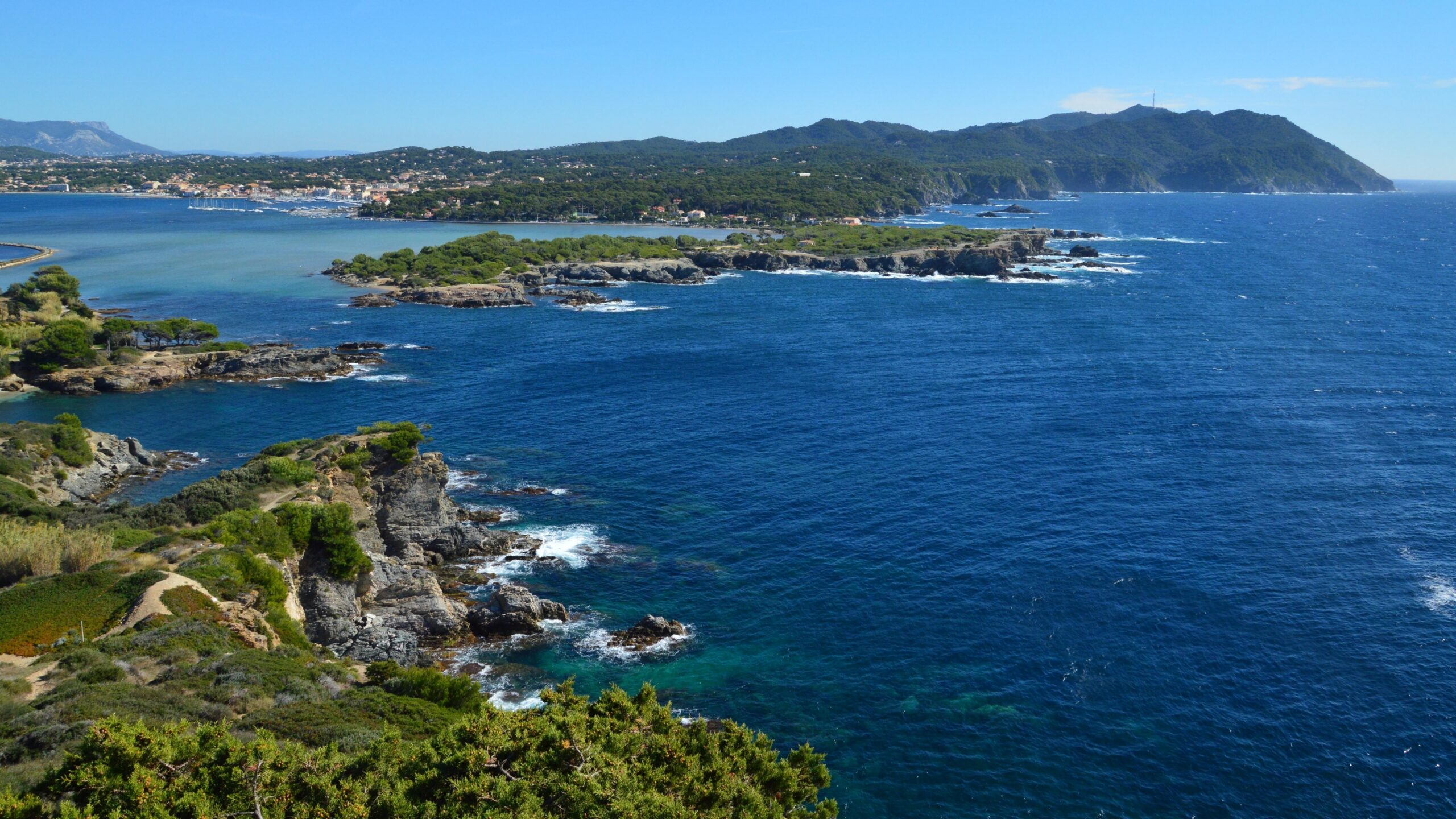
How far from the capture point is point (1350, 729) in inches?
1476

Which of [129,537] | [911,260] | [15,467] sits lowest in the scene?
[15,467]

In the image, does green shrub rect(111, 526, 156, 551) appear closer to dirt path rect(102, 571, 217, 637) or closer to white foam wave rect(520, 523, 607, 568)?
dirt path rect(102, 571, 217, 637)

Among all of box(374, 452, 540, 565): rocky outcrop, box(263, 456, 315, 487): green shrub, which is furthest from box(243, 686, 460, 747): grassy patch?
box(263, 456, 315, 487): green shrub

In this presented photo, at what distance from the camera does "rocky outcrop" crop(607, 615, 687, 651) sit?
44.9 metres

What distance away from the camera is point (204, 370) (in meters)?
100

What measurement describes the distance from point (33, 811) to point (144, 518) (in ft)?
116

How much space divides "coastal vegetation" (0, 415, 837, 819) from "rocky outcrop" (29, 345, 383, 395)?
167 feet

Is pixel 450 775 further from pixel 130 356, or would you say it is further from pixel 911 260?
pixel 911 260

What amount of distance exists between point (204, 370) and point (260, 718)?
3354 inches

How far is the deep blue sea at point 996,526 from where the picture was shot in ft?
121

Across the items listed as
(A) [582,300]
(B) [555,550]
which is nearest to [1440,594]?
(B) [555,550]

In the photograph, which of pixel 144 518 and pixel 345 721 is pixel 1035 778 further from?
pixel 144 518

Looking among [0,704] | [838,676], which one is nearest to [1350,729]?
[838,676]

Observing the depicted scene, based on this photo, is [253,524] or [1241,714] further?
[253,524]
